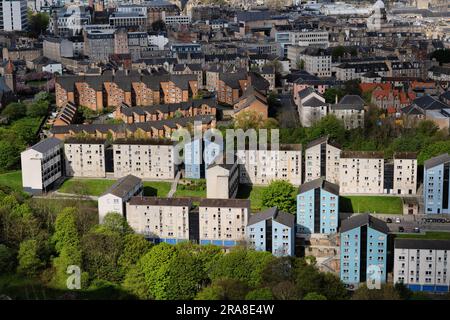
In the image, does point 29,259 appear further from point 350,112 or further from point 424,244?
point 350,112

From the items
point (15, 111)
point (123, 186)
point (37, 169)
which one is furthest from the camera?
point (15, 111)

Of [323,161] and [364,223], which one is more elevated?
[323,161]

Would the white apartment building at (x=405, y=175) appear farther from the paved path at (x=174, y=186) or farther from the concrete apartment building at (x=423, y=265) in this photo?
the paved path at (x=174, y=186)

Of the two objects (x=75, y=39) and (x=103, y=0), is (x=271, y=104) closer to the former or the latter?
(x=75, y=39)

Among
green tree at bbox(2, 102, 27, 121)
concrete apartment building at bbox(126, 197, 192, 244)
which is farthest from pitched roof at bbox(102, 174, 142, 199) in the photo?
green tree at bbox(2, 102, 27, 121)

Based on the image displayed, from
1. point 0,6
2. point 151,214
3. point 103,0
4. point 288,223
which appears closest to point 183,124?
point 151,214

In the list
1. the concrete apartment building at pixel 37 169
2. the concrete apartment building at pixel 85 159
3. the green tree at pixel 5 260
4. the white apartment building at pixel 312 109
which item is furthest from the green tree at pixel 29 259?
the white apartment building at pixel 312 109

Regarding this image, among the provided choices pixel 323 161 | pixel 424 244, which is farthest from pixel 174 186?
pixel 424 244
